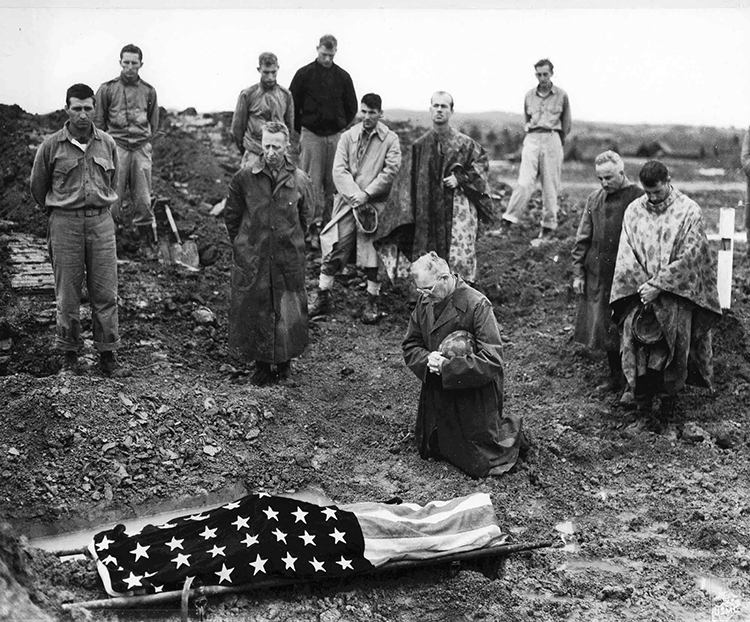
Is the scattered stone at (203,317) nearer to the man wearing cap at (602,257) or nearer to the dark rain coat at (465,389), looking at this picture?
the dark rain coat at (465,389)

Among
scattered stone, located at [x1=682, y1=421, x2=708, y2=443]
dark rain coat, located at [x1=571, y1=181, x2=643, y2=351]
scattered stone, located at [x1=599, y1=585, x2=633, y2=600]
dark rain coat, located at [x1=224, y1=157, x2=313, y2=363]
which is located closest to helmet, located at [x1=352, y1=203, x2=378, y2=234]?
dark rain coat, located at [x1=224, y1=157, x2=313, y2=363]

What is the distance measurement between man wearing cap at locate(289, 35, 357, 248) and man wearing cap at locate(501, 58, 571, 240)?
2201 mm

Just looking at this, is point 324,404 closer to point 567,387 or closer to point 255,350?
point 255,350

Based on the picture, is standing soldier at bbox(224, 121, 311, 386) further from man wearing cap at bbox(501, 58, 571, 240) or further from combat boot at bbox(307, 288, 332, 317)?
man wearing cap at bbox(501, 58, 571, 240)

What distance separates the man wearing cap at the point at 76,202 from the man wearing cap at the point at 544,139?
535 centimetres

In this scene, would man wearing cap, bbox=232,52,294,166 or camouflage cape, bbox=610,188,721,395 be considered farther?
man wearing cap, bbox=232,52,294,166

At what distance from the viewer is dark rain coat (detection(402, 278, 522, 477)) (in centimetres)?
715

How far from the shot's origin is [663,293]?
808 cm

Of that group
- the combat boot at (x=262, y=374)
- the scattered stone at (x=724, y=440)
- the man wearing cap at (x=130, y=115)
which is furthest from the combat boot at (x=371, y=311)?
the scattered stone at (x=724, y=440)

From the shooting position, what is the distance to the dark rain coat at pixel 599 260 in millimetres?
8727

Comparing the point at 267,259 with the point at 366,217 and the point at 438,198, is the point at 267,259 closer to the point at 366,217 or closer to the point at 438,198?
the point at 366,217

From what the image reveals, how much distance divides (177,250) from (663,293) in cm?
577

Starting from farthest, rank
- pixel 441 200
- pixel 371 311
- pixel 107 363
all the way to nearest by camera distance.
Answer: pixel 371 311 → pixel 441 200 → pixel 107 363

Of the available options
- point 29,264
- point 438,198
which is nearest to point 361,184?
point 438,198
